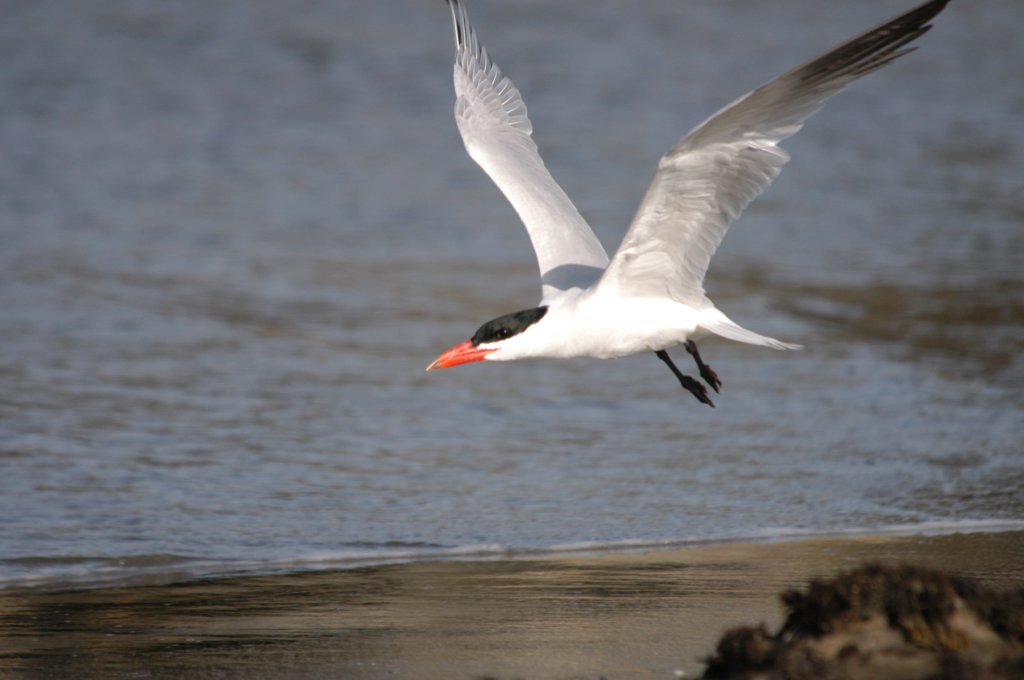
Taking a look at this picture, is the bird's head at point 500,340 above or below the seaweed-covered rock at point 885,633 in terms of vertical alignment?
above

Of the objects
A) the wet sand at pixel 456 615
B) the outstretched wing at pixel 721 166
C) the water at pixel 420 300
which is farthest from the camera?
the water at pixel 420 300

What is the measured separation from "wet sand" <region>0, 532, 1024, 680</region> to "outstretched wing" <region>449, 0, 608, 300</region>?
1514 millimetres

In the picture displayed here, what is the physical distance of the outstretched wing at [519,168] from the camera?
6.58 m

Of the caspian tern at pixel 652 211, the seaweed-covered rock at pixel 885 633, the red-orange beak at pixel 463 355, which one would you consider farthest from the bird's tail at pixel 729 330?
the seaweed-covered rock at pixel 885 633

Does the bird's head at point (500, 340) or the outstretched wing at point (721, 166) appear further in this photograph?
the bird's head at point (500, 340)

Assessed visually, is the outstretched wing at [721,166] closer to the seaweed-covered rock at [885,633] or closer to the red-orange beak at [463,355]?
the red-orange beak at [463,355]

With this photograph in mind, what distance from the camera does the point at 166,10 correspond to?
17375 mm

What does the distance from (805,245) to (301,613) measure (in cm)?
761

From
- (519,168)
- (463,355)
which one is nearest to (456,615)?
(463,355)

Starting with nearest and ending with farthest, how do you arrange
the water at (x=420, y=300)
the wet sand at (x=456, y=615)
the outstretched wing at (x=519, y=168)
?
the wet sand at (x=456, y=615)
the water at (x=420, y=300)
the outstretched wing at (x=519, y=168)

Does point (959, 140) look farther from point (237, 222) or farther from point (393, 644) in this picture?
point (393, 644)

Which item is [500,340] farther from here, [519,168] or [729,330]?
[519,168]

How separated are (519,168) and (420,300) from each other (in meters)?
2.77

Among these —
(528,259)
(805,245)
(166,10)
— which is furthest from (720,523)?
(166,10)
